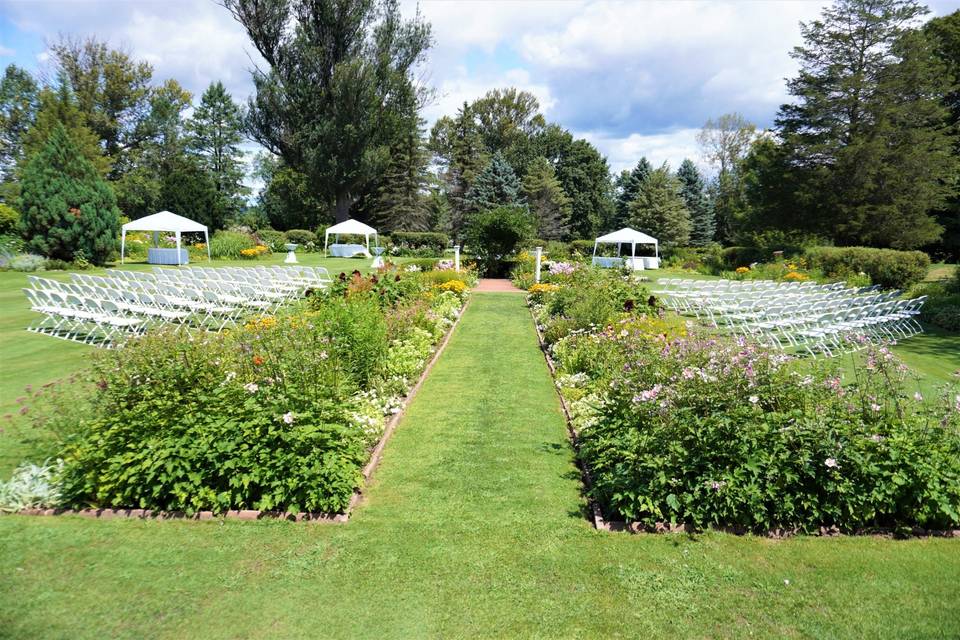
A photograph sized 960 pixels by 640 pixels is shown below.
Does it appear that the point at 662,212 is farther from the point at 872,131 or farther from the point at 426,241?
the point at 426,241

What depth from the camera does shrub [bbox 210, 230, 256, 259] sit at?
102 feet

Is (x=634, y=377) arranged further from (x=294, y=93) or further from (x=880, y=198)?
(x=294, y=93)

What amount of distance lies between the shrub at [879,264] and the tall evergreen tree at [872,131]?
28.6ft

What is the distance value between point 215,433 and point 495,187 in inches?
1629

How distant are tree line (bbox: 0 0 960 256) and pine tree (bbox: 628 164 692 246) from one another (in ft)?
0.53

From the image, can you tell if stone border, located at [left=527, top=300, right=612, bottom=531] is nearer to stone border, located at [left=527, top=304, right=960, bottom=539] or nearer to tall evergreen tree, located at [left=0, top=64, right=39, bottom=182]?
stone border, located at [left=527, top=304, right=960, bottom=539]

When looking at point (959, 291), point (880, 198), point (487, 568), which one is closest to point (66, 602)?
point (487, 568)

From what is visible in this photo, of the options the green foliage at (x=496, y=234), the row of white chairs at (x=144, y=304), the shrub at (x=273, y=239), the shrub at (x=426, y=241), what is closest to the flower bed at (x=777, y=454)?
the row of white chairs at (x=144, y=304)

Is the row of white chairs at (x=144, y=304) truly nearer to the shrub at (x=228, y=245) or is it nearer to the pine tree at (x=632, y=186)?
the shrub at (x=228, y=245)

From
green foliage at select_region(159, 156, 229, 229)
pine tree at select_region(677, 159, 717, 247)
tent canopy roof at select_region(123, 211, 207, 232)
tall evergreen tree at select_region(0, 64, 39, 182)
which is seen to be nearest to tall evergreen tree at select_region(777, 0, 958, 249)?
pine tree at select_region(677, 159, 717, 247)

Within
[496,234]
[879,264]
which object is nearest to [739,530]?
[496,234]

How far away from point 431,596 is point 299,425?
1.86 meters

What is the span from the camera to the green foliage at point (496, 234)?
24.0 m

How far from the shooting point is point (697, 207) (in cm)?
4762
